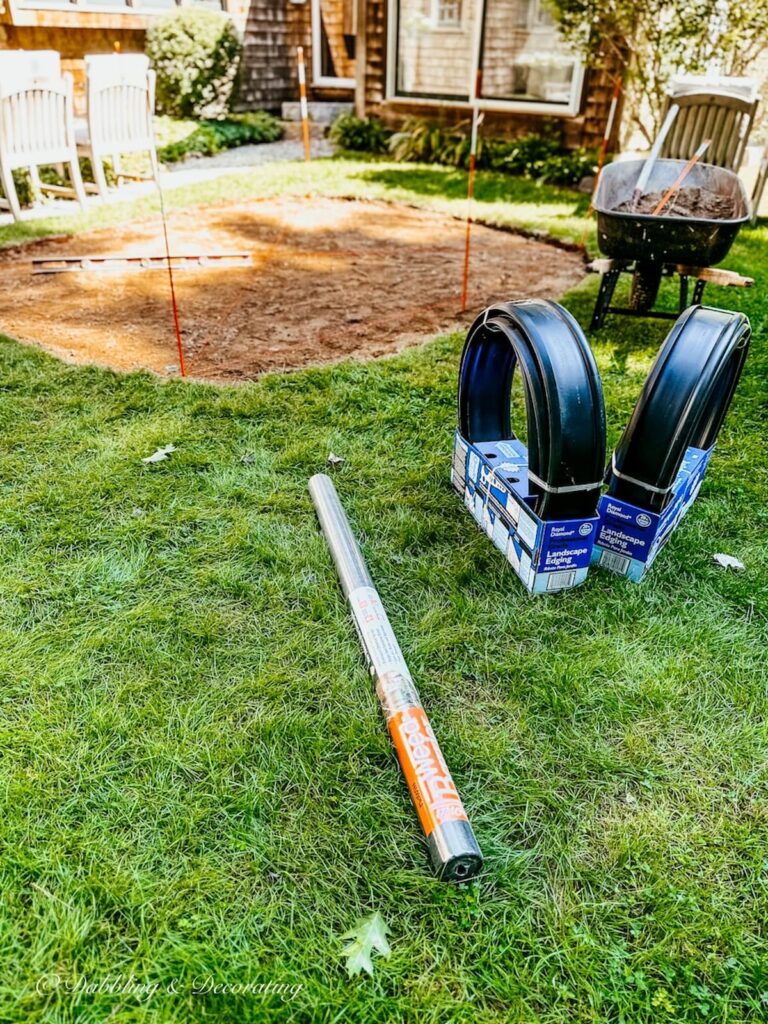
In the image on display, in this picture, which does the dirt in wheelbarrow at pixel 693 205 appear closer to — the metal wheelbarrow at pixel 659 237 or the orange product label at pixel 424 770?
the metal wheelbarrow at pixel 659 237

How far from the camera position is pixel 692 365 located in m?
2.41

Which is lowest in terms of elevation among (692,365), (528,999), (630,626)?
(528,999)

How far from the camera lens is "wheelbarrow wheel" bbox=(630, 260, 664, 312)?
464cm

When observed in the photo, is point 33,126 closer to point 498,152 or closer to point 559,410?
point 498,152

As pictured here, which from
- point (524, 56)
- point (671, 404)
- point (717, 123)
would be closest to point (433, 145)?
point (524, 56)

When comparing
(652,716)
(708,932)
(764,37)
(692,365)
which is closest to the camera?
(708,932)

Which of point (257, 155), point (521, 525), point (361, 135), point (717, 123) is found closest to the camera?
point (521, 525)

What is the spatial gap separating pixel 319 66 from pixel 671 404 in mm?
14823

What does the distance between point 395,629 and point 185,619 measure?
712 mm

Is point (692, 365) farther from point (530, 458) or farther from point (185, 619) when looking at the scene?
point (185, 619)

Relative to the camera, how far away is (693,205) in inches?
187

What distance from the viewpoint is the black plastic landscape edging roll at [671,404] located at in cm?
240

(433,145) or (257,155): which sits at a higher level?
(433,145)

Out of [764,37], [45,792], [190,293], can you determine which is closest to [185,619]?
[45,792]
